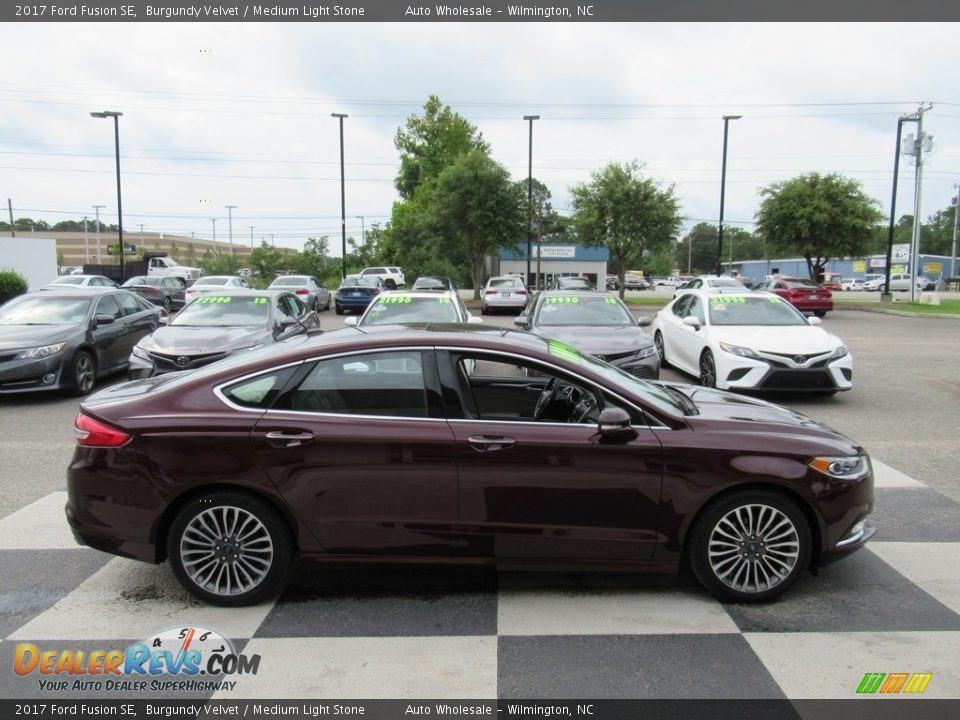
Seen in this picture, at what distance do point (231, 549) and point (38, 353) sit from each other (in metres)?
7.46

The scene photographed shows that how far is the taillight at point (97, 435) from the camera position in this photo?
149 inches

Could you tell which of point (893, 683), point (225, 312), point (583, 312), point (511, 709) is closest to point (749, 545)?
point (893, 683)

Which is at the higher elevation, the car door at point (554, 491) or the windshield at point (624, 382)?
the windshield at point (624, 382)

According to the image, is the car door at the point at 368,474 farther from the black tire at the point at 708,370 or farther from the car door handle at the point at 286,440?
the black tire at the point at 708,370

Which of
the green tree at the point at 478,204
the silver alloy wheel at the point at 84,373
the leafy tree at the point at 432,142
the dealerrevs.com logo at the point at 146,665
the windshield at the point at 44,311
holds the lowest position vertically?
the dealerrevs.com logo at the point at 146,665

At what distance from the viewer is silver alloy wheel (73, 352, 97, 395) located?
998 cm

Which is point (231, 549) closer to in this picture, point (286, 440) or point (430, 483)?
point (286, 440)

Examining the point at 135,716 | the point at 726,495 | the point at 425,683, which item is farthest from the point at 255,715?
the point at 726,495

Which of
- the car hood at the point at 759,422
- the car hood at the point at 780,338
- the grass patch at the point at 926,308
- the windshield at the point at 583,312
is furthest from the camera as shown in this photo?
the grass patch at the point at 926,308

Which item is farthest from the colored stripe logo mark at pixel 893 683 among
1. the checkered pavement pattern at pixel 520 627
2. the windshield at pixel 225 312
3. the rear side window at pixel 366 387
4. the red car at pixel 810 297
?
the red car at pixel 810 297

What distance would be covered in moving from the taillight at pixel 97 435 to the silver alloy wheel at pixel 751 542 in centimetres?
328

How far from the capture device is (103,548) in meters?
3.88

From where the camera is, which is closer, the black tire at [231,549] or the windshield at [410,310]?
the black tire at [231,549]

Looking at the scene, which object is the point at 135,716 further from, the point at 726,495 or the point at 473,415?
the point at 726,495
